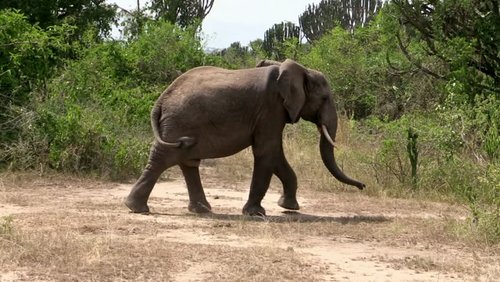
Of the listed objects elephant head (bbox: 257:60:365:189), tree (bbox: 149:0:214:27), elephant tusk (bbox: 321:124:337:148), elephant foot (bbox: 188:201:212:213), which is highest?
tree (bbox: 149:0:214:27)

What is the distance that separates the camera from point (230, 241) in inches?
340

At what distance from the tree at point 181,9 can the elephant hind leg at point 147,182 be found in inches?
897

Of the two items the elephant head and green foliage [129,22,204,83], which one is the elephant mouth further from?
green foliage [129,22,204,83]

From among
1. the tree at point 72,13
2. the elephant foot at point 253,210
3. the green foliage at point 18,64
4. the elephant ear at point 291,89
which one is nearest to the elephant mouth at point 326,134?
the elephant ear at point 291,89

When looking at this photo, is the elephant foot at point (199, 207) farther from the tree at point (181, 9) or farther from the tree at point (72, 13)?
the tree at point (181, 9)

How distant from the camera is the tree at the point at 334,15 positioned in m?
36.3

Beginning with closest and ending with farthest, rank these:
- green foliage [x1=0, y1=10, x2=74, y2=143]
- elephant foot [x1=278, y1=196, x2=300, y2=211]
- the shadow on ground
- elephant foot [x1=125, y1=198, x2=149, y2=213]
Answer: the shadow on ground < elephant foot [x1=125, y1=198, x2=149, y2=213] < elephant foot [x1=278, y1=196, x2=300, y2=211] < green foliage [x1=0, y1=10, x2=74, y2=143]

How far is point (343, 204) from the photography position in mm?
12117

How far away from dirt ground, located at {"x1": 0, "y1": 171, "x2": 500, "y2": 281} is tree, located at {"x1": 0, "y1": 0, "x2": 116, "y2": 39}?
10.6 meters

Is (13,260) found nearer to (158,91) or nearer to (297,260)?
(297,260)

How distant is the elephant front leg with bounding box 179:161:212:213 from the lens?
1096 centimetres

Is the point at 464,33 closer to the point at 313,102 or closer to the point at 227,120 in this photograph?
the point at 313,102

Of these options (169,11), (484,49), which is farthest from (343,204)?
(169,11)

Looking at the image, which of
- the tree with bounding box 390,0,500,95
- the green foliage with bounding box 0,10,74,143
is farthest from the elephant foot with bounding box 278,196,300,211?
the green foliage with bounding box 0,10,74,143
